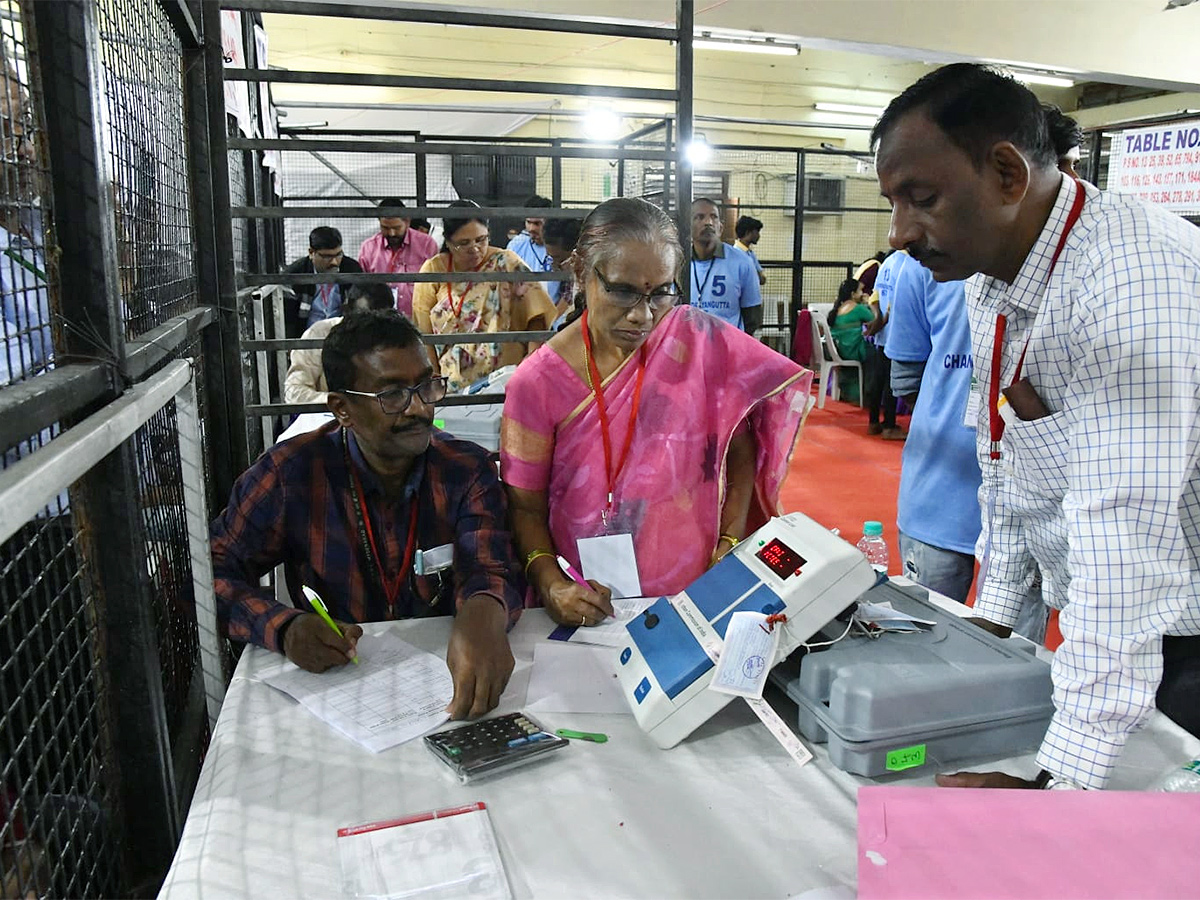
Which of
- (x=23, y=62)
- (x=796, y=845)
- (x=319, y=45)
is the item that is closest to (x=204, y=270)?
(x=23, y=62)

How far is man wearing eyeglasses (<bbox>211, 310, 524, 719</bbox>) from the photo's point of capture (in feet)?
4.99

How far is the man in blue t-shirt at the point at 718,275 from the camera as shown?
4.92 m

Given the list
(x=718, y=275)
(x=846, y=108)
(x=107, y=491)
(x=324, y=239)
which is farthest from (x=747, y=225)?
(x=107, y=491)

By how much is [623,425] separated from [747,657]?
708 millimetres

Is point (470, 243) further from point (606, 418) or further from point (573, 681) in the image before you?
point (573, 681)

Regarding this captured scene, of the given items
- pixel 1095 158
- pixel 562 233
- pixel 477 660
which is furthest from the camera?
pixel 1095 158

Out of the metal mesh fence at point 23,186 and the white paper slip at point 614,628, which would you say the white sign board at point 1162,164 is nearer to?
the white paper slip at point 614,628

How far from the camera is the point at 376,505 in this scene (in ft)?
5.22

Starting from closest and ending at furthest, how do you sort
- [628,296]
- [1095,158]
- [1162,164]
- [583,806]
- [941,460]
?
[583,806]
[628,296]
[941,460]
[1095,158]
[1162,164]

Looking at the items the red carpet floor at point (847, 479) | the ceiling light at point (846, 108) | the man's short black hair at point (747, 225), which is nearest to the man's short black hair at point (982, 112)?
the red carpet floor at point (847, 479)

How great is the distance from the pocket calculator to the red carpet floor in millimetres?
2537

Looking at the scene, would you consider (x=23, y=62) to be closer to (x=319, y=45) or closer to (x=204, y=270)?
(x=204, y=270)

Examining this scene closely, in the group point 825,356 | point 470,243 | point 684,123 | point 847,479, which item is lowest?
point 847,479

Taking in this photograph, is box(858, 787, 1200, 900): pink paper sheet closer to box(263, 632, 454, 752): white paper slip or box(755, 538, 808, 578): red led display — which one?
box(755, 538, 808, 578): red led display
